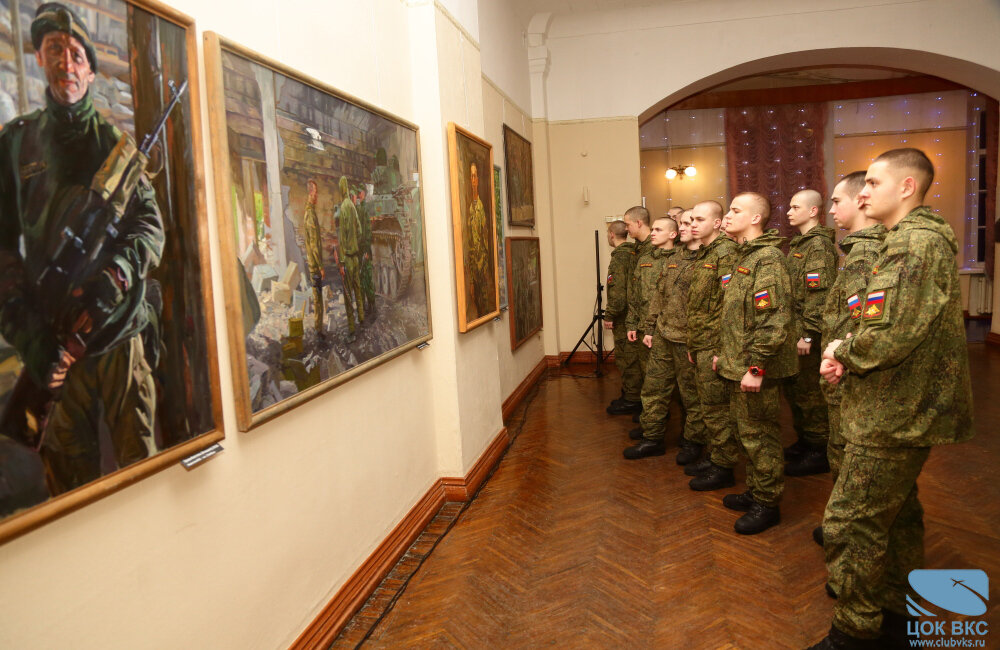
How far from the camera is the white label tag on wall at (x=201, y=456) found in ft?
6.77

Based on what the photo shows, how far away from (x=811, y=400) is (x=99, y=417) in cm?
466

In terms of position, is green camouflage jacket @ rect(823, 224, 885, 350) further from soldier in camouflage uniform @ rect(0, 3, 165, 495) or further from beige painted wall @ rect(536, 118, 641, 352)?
beige painted wall @ rect(536, 118, 641, 352)

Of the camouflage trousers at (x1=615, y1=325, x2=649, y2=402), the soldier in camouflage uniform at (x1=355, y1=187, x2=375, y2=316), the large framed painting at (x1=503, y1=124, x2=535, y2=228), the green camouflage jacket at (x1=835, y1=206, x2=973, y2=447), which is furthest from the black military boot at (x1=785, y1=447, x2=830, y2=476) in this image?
the large framed painting at (x1=503, y1=124, x2=535, y2=228)

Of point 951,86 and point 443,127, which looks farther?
point 951,86

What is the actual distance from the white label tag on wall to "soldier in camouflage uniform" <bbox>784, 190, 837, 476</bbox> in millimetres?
3918

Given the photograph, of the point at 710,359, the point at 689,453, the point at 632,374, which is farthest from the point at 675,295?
the point at 632,374

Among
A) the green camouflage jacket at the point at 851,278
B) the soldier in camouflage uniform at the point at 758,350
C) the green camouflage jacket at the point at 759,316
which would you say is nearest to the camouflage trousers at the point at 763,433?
the soldier in camouflage uniform at the point at 758,350

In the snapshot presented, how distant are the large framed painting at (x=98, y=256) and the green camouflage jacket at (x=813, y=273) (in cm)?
401

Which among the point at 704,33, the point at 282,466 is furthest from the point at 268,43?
the point at 704,33

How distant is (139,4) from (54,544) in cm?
149

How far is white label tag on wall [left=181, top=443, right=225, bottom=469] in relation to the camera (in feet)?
6.77

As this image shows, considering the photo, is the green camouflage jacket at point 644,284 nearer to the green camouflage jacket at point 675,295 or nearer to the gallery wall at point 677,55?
the green camouflage jacket at point 675,295

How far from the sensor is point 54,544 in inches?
64.3

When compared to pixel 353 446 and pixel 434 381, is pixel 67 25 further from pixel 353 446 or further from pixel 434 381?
pixel 434 381
